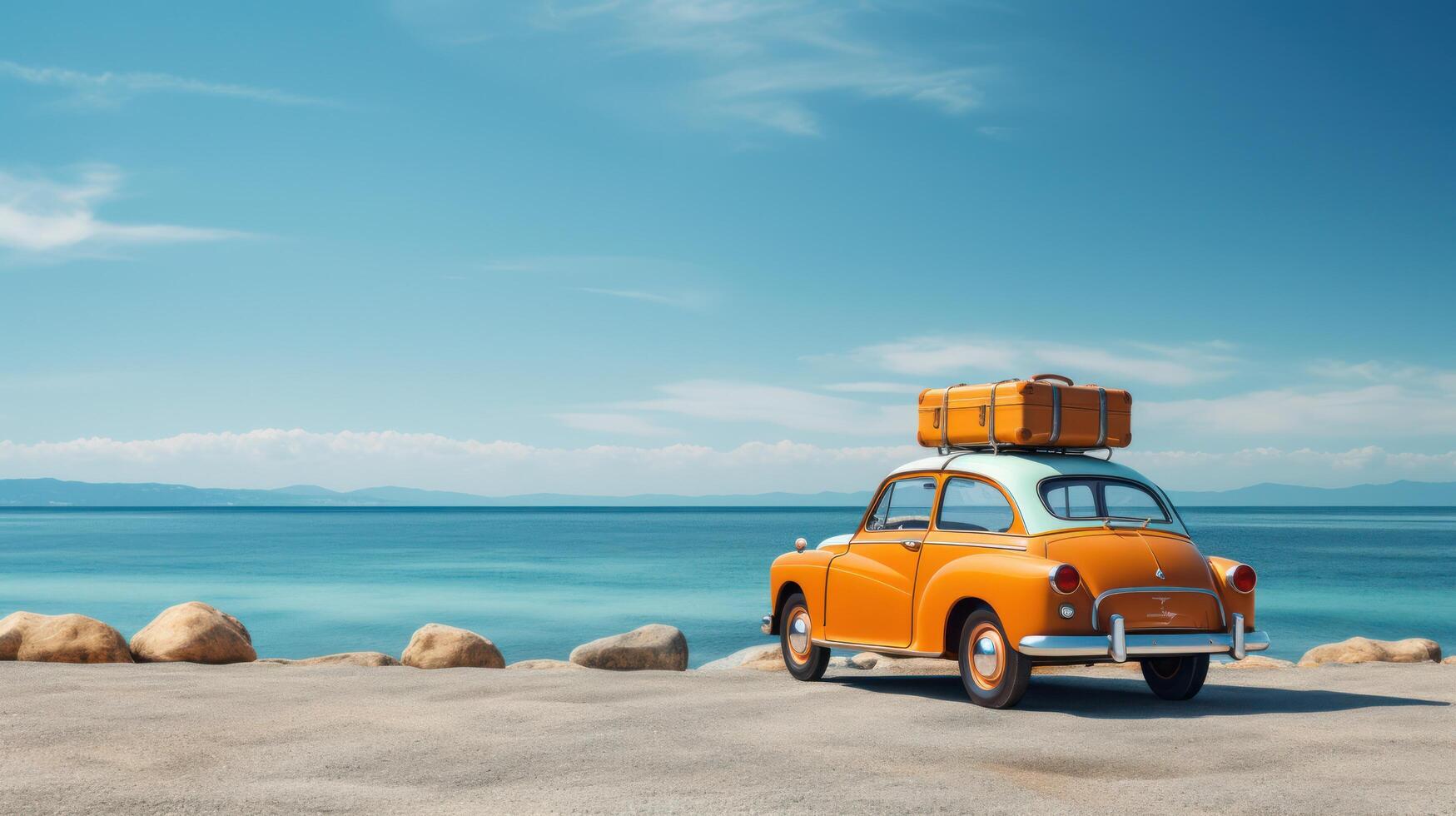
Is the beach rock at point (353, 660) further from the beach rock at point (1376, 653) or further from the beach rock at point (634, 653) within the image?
the beach rock at point (1376, 653)

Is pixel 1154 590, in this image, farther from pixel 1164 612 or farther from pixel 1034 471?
pixel 1034 471

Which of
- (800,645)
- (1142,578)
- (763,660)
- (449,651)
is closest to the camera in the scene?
(1142,578)

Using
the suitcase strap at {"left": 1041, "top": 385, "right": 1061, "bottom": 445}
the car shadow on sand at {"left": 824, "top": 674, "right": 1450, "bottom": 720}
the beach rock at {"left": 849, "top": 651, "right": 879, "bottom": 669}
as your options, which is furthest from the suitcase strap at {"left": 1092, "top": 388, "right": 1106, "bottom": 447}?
the beach rock at {"left": 849, "top": 651, "right": 879, "bottom": 669}

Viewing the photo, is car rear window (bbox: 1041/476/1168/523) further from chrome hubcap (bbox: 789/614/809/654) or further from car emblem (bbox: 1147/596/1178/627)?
chrome hubcap (bbox: 789/614/809/654)

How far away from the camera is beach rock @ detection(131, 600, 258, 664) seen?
43.1ft

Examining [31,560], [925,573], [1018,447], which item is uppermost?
[1018,447]

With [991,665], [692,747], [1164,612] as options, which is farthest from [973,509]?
[692,747]

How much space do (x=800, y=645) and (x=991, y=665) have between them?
2.78m

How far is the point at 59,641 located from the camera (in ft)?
41.6

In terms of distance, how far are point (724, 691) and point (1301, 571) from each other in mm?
55199

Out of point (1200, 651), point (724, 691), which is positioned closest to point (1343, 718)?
point (1200, 651)

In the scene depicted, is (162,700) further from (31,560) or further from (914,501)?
(31,560)

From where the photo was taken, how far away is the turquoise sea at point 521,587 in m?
34.5

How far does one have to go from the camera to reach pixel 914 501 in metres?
10.8
